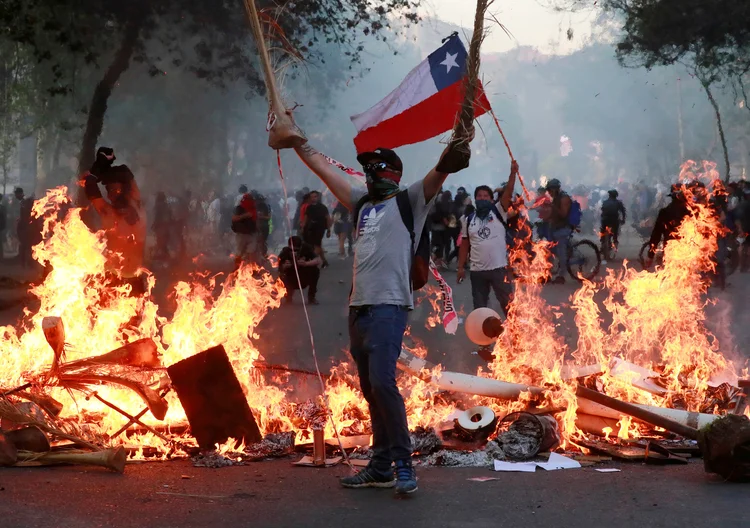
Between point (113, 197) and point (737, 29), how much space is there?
1568cm

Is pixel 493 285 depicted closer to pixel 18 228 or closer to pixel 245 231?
pixel 245 231

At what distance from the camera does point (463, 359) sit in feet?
37.9

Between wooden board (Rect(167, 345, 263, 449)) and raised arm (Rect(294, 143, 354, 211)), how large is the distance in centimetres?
146

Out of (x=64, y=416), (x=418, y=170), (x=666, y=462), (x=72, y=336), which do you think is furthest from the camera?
(x=418, y=170)

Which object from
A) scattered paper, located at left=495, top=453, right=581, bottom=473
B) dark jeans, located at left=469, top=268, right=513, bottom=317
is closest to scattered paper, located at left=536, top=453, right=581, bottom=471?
scattered paper, located at left=495, top=453, right=581, bottom=473

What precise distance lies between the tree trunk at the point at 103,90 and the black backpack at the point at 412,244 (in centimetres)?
1764

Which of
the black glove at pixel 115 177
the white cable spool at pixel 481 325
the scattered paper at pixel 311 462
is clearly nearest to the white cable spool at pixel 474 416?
the scattered paper at pixel 311 462

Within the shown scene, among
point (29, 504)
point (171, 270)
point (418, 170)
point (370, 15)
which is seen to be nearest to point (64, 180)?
point (171, 270)

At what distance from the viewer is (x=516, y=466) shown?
625 cm

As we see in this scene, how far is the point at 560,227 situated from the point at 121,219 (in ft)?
39.0

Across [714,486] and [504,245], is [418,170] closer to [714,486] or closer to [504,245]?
[504,245]

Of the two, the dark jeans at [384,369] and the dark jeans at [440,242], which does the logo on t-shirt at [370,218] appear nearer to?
the dark jeans at [384,369]

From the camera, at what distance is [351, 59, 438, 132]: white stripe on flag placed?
37.3ft

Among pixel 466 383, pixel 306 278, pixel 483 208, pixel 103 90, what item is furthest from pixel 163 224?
pixel 466 383
